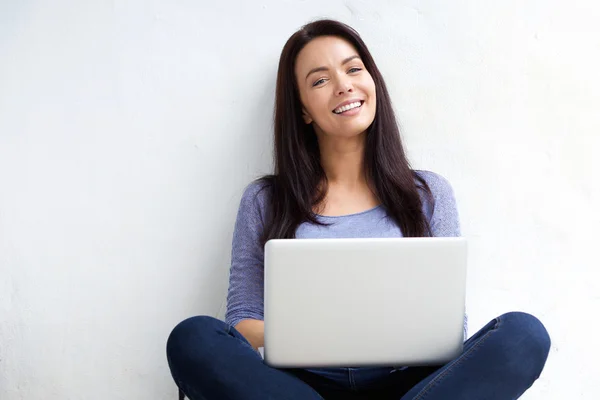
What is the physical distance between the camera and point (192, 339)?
1.28 m

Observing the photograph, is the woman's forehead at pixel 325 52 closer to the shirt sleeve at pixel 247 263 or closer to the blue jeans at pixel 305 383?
the shirt sleeve at pixel 247 263

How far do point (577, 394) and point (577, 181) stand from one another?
1.80ft

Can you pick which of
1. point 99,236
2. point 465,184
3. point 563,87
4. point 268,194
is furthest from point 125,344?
point 563,87

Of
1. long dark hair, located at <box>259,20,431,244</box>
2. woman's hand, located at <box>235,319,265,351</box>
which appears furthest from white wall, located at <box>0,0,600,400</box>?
woman's hand, located at <box>235,319,265,351</box>

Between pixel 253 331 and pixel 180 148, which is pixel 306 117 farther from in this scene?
pixel 253 331

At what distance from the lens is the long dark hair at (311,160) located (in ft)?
5.80

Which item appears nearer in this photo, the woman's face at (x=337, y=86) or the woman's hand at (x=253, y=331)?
the woman's hand at (x=253, y=331)

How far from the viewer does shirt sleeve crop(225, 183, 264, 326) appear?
1.71 metres

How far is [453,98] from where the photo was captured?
1.89 meters

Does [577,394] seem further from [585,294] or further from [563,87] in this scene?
[563,87]

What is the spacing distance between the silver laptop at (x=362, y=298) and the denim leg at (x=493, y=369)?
50mm

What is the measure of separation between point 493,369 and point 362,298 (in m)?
0.25

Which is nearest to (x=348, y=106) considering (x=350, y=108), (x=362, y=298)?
(x=350, y=108)

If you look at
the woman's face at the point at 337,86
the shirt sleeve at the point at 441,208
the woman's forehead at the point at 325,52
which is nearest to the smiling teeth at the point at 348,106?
the woman's face at the point at 337,86
